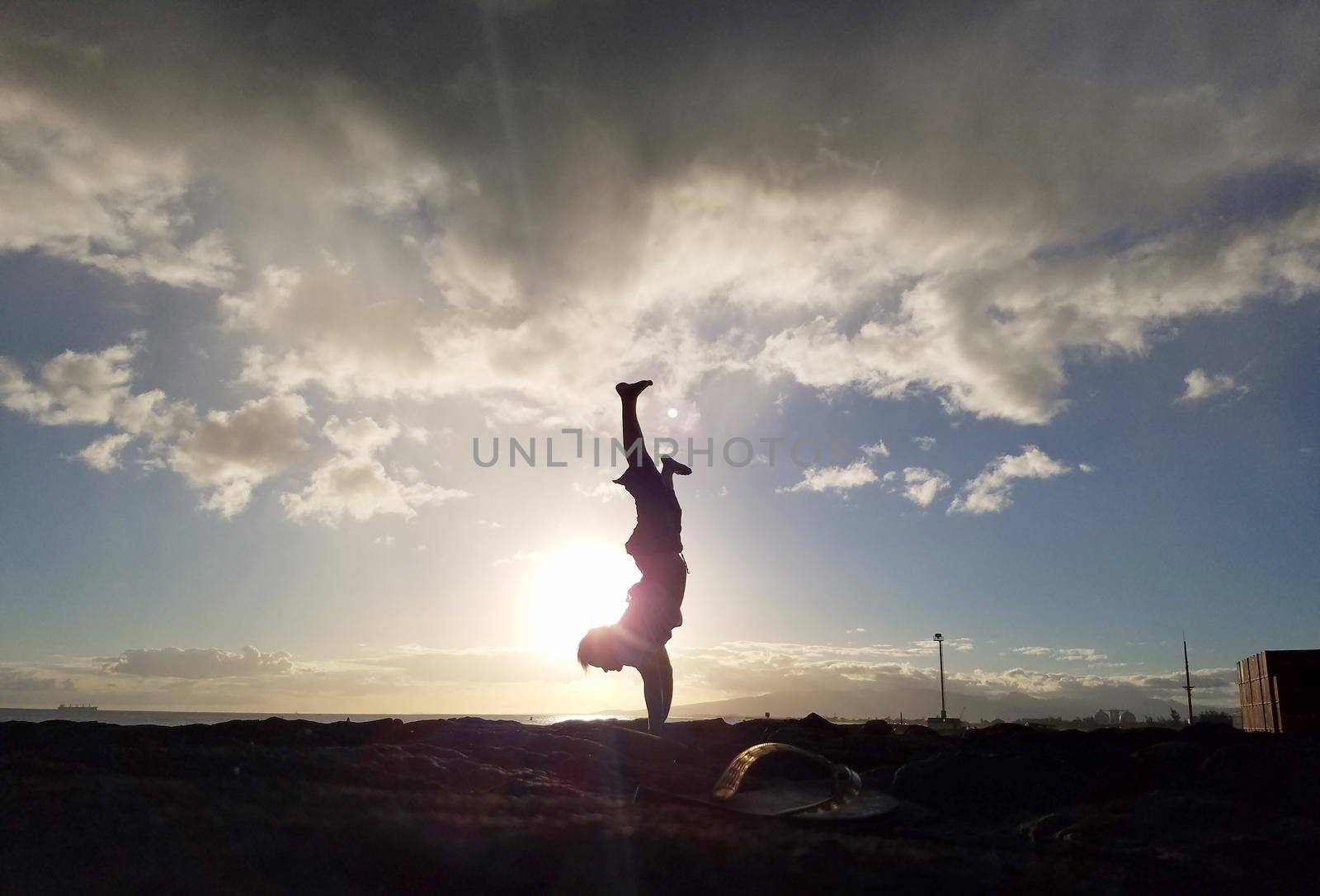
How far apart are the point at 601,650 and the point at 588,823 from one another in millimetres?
6494

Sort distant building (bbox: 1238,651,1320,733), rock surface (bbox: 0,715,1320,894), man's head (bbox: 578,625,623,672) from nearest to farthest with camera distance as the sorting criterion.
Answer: rock surface (bbox: 0,715,1320,894), man's head (bbox: 578,625,623,672), distant building (bbox: 1238,651,1320,733)

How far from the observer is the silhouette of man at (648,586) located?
11.4 metres

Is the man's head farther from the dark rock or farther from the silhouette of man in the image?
the dark rock

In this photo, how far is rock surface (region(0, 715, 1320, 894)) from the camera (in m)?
4.09

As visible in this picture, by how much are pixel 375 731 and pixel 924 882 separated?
8648 millimetres

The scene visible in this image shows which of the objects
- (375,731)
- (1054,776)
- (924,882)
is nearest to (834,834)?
(924,882)

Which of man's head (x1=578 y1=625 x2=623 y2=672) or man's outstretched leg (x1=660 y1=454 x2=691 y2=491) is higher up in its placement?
man's outstretched leg (x1=660 y1=454 x2=691 y2=491)

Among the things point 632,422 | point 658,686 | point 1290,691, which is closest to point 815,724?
point 658,686

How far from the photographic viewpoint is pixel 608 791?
283 inches

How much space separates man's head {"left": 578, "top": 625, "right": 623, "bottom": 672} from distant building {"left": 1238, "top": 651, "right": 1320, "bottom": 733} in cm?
1638

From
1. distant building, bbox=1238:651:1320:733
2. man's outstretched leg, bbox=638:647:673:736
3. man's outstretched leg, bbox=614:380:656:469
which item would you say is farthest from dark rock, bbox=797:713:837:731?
distant building, bbox=1238:651:1320:733

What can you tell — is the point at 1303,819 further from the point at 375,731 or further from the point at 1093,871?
the point at 375,731

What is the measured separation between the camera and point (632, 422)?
11734mm

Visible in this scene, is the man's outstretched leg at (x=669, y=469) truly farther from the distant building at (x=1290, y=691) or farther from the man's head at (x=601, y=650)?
the distant building at (x=1290, y=691)
